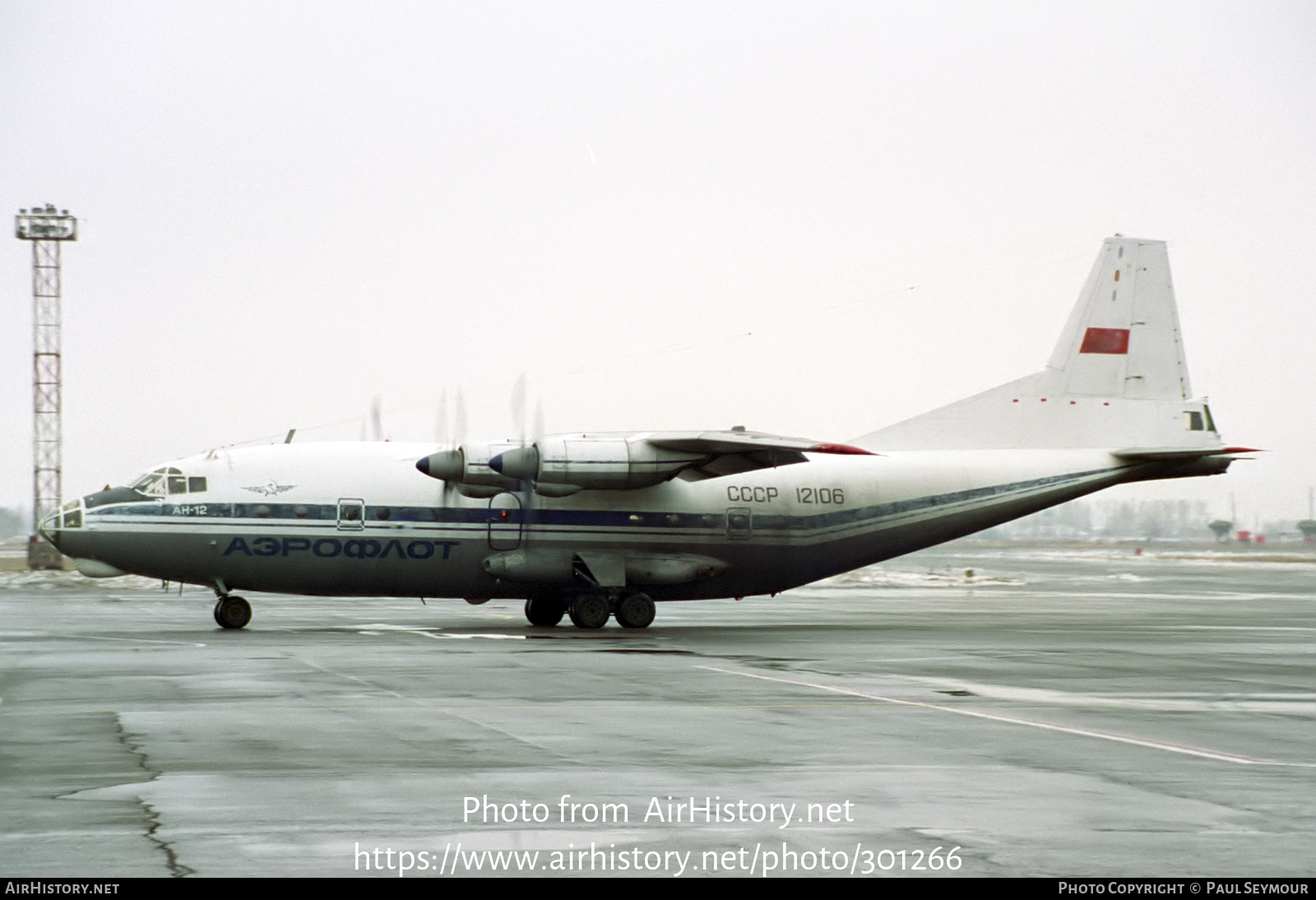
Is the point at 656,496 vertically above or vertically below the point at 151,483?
below

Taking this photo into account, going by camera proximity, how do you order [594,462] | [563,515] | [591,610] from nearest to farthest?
[594,462] → [563,515] → [591,610]

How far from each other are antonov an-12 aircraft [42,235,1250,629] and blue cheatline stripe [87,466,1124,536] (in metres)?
0.04

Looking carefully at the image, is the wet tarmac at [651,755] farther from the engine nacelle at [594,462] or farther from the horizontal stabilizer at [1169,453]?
the horizontal stabilizer at [1169,453]

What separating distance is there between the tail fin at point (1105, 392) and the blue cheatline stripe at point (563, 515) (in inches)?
54.0

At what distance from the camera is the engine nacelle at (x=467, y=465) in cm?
2711

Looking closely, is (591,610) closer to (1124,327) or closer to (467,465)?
(467,465)

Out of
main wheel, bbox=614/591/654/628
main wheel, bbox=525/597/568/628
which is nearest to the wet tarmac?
main wheel, bbox=614/591/654/628

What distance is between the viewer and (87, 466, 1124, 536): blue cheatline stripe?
2694 cm

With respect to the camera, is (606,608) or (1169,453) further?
(1169,453)

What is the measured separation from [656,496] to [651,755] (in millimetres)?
17813

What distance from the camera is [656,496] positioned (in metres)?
29.0

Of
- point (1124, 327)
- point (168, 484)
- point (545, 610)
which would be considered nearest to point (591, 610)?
point (545, 610)

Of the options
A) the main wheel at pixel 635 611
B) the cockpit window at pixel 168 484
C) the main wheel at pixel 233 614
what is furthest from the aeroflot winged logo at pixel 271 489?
the main wheel at pixel 635 611
